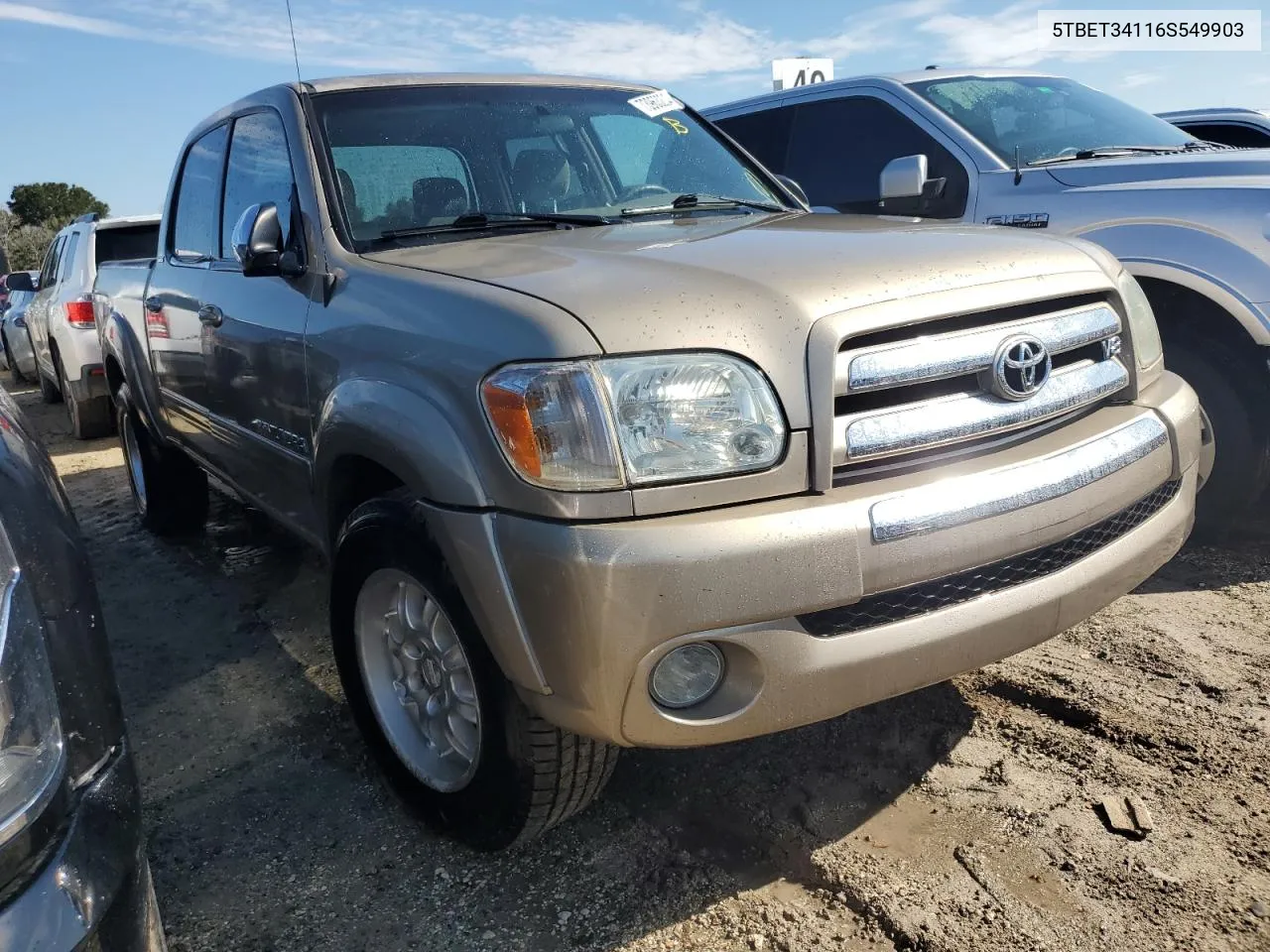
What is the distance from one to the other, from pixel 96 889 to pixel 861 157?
15.9 ft

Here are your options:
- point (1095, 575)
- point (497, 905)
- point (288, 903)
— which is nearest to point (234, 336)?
point (288, 903)

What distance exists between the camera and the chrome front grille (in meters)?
1.93

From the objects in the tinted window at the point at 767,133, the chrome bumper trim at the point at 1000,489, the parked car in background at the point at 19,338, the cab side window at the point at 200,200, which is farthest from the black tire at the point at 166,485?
the parked car in background at the point at 19,338

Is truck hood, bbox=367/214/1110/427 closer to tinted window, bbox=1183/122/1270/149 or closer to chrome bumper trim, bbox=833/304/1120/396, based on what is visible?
chrome bumper trim, bbox=833/304/1120/396

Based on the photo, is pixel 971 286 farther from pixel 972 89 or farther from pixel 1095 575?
pixel 972 89

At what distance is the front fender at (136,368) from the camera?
4.34 m

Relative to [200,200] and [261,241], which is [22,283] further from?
[261,241]

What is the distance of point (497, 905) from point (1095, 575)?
147 cm

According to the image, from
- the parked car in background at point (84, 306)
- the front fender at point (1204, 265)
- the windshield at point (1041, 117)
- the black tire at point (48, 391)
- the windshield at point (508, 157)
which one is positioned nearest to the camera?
the windshield at point (508, 157)

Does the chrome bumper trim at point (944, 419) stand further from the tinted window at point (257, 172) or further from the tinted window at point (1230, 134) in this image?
the tinted window at point (1230, 134)

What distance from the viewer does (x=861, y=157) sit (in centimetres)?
517

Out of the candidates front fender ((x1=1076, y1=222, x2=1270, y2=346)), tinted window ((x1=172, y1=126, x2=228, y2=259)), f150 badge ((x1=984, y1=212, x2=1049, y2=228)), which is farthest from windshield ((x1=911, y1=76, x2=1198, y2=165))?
tinted window ((x1=172, y1=126, x2=228, y2=259))

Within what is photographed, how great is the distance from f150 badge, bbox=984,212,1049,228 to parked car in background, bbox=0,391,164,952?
12.3 feet

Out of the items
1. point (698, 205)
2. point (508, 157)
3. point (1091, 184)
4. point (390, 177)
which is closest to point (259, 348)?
point (390, 177)
